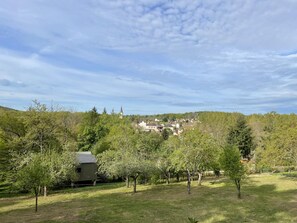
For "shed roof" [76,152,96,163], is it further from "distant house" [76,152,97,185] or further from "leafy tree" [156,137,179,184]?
"leafy tree" [156,137,179,184]

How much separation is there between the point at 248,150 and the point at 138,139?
2889 cm

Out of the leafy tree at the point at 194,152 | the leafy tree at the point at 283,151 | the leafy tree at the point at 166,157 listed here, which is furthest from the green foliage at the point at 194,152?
the leafy tree at the point at 283,151

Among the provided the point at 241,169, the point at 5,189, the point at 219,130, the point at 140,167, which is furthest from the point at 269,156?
the point at 219,130

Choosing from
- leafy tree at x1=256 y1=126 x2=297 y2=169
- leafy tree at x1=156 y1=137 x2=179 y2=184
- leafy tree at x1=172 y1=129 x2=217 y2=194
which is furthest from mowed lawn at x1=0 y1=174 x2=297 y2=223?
leafy tree at x1=156 y1=137 x2=179 y2=184

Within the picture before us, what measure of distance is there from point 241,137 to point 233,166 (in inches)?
1430

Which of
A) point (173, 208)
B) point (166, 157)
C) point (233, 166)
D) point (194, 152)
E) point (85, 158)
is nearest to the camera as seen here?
point (173, 208)

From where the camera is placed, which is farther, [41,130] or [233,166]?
[41,130]

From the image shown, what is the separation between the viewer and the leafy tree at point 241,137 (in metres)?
59.3

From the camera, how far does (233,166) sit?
24938 mm

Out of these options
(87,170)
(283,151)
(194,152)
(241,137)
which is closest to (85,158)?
(87,170)

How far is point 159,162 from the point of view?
3491cm

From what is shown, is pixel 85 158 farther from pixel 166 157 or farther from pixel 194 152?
pixel 194 152

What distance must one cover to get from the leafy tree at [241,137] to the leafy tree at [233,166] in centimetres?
3479

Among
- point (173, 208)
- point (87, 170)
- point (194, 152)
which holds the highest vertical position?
point (194, 152)
